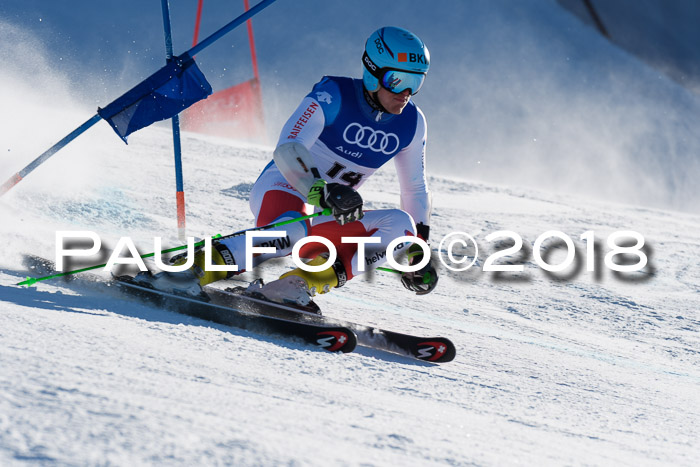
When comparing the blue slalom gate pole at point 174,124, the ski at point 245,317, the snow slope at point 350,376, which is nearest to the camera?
the snow slope at point 350,376

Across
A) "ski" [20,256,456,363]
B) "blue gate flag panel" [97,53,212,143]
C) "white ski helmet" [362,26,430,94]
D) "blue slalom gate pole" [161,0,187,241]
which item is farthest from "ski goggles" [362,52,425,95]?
"blue slalom gate pole" [161,0,187,241]

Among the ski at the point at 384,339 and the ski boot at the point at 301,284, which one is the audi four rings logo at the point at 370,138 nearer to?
the ski boot at the point at 301,284

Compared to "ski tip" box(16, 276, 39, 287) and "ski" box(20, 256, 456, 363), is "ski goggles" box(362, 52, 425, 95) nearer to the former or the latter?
"ski" box(20, 256, 456, 363)

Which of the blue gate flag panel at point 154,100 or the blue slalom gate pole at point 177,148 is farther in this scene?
the blue slalom gate pole at point 177,148

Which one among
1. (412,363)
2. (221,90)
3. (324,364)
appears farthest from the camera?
(221,90)

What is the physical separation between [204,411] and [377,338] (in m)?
1.38

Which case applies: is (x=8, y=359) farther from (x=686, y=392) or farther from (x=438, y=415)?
(x=686, y=392)

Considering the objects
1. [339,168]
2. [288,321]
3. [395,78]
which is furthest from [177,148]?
[288,321]

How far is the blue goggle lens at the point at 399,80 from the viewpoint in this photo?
9.73 ft

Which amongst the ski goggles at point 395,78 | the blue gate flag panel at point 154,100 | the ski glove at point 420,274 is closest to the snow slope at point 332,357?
the ski glove at point 420,274

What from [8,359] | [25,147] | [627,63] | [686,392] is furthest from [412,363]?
[627,63]

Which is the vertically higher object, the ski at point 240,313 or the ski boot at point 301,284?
the ski boot at point 301,284

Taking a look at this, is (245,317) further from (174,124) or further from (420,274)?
(174,124)

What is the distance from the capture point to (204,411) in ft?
4.59
